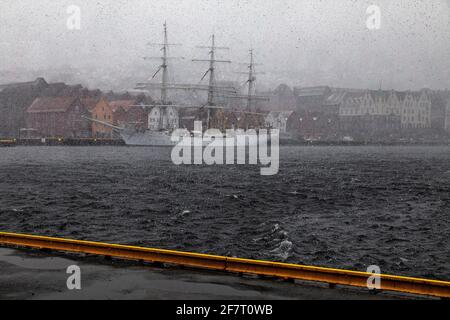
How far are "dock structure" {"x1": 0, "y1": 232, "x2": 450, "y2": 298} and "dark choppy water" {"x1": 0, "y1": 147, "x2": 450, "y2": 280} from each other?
5075mm

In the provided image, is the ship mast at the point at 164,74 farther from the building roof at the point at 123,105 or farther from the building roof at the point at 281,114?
the building roof at the point at 281,114

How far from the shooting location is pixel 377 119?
14875 centimetres

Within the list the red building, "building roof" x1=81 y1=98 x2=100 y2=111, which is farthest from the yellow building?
the red building

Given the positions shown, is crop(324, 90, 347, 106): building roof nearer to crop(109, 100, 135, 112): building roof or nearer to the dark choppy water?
crop(109, 100, 135, 112): building roof

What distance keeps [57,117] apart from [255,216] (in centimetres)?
8204

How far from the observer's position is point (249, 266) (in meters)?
9.90

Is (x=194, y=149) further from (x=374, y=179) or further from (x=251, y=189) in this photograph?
(x=251, y=189)

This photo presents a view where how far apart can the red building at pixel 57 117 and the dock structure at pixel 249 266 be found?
88.5 metres

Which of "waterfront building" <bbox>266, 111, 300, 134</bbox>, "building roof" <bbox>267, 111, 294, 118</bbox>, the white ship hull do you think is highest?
"building roof" <bbox>267, 111, 294, 118</bbox>

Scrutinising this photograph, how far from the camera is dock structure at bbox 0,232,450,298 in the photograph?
8.74 m

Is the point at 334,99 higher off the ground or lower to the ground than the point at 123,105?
higher

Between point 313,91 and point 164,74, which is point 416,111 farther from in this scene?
point 164,74

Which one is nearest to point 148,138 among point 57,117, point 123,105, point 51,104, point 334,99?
point 123,105
